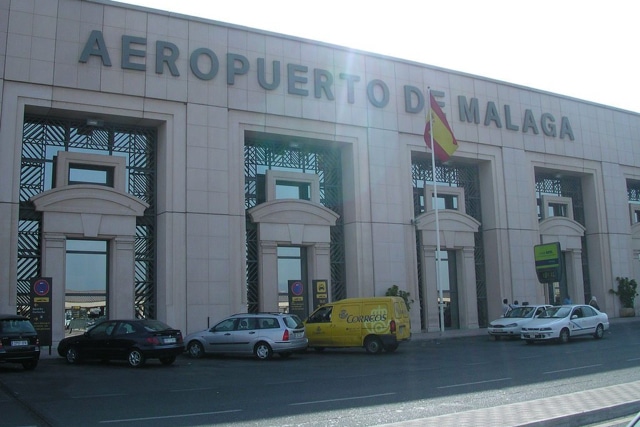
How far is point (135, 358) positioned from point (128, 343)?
49 centimetres

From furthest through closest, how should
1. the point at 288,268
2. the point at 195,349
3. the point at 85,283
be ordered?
1. the point at 288,268
2. the point at 85,283
3. the point at 195,349

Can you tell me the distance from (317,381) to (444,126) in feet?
63.0

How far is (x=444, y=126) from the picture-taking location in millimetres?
31906

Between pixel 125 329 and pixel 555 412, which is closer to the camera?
pixel 555 412

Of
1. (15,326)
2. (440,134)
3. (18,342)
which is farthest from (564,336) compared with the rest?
(15,326)

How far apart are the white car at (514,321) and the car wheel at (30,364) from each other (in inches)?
707

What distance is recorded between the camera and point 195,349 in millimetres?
22672

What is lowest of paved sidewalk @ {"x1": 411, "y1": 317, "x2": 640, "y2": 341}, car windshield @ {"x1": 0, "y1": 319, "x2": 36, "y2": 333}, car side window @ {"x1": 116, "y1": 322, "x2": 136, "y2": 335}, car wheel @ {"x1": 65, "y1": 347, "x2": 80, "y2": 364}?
paved sidewalk @ {"x1": 411, "y1": 317, "x2": 640, "y2": 341}

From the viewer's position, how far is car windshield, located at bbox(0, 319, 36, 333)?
57.4 feet

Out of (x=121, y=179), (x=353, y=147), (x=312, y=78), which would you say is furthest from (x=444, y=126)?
(x=121, y=179)

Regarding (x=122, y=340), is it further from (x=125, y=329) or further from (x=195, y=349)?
(x=195, y=349)

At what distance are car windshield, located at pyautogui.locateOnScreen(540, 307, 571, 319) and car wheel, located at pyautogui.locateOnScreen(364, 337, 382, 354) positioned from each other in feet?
25.4

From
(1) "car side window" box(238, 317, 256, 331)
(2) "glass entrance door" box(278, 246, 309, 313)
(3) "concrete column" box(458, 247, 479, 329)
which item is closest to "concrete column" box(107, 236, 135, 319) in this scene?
(1) "car side window" box(238, 317, 256, 331)

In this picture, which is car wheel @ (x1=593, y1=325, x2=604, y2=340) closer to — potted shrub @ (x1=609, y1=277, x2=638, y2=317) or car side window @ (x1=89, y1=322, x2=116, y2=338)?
potted shrub @ (x1=609, y1=277, x2=638, y2=317)
